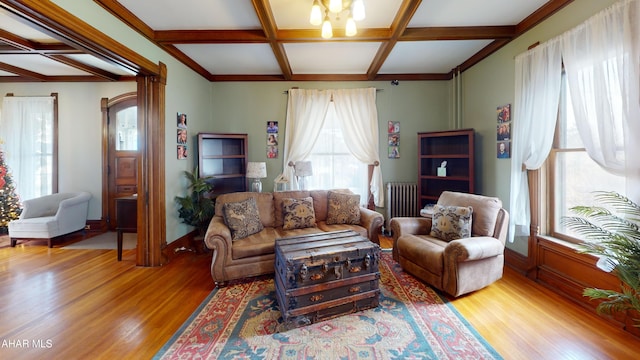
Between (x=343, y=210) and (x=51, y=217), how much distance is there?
462 cm

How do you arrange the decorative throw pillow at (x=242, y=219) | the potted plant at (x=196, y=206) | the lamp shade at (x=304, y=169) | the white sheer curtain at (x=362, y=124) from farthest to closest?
1. the white sheer curtain at (x=362, y=124)
2. the lamp shade at (x=304, y=169)
3. the potted plant at (x=196, y=206)
4. the decorative throw pillow at (x=242, y=219)

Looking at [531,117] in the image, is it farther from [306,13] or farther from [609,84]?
[306,13]

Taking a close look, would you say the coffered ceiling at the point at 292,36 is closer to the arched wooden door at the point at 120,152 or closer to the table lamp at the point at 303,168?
the arched wooden door at the point at 120,152

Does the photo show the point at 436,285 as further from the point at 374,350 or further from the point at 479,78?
the point at 479,78

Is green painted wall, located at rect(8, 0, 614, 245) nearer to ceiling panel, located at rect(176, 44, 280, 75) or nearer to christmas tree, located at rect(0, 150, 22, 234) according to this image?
ceiling panel, located at rect(176, 44, 280, 75)

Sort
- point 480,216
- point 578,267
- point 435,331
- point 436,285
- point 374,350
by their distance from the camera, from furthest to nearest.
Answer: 1. point 480,216
2. point 436,285
3. point 578,267
4. point 435,331
5. point 374,350

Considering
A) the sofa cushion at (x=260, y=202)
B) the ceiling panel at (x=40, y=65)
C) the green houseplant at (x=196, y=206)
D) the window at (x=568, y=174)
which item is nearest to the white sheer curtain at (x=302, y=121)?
the sofa cushion at (x=260, y=202)

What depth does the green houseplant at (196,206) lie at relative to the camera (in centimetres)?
368

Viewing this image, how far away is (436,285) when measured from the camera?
8.52 feet

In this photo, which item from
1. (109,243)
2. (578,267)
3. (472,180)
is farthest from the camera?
(109,243)

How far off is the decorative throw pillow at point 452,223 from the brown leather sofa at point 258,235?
27.1 inches

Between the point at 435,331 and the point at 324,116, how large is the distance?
11.7 feet

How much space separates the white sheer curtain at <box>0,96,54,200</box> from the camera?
15.5 feet

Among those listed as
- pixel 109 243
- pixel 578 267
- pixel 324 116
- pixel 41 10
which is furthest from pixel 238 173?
pixel 578 267
